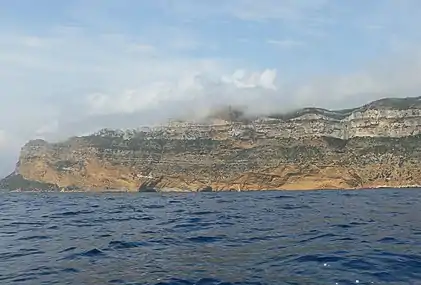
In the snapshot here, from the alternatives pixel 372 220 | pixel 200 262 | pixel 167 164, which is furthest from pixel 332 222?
pixel 167 164

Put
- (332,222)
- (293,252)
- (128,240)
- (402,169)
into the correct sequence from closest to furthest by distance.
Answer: (293,252), (128,240), (332,222), (402,169)

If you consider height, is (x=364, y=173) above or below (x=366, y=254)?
below

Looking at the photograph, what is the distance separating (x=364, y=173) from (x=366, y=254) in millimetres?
165055

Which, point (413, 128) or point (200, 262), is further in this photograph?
point (413, 128)

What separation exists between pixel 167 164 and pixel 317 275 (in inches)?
7285

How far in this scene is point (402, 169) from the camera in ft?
554

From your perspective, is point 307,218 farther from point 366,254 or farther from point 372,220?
point 366,254

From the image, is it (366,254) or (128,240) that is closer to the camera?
(366,254)

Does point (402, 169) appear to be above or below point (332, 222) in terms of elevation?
below

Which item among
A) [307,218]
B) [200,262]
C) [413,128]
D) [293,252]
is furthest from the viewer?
[413,128]

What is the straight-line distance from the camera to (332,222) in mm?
25406

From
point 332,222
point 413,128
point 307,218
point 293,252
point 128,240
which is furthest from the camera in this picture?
point 413,128

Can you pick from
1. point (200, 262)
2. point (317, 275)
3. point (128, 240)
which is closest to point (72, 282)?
point (200, 262)

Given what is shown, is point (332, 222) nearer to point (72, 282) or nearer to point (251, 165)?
point (72, 282)
